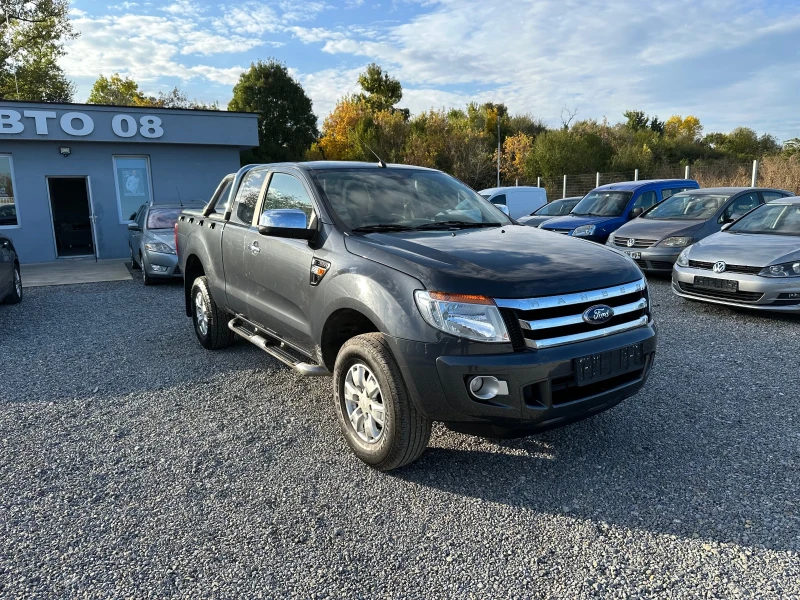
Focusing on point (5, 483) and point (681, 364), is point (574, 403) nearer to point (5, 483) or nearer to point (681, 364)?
point (681, 364)

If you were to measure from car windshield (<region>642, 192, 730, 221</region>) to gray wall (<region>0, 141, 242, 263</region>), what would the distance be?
11068 mm

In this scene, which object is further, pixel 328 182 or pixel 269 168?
pixel 269 168

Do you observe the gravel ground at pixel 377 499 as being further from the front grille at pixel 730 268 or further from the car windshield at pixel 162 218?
the car windshield at pixel 162 218

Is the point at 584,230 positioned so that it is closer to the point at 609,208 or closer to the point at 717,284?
the point at 609,208

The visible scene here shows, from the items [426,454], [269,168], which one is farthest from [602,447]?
[269,168]

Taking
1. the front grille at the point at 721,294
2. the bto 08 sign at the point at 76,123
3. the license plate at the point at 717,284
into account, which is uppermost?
the bto 08 sign at the point at 76,123

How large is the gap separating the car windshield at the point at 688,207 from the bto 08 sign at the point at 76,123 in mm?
12472

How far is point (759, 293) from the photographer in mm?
6602

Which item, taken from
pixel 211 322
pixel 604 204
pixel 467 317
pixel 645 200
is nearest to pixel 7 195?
pixel 211 322

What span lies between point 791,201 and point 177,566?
8568mm

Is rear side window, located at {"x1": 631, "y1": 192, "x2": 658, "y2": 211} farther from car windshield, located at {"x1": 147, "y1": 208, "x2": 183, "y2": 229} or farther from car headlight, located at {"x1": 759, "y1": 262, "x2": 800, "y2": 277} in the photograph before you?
car windshield, located at {"x1": 147, "y1": 208, "x2": 183, "y2": 229}

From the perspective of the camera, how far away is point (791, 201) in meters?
7.91

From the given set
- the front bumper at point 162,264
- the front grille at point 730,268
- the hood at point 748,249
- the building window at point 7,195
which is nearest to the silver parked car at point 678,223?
the hood at point 748,249

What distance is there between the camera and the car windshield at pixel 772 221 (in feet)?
24.6
